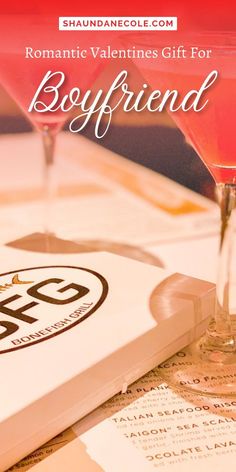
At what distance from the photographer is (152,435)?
0.50 m

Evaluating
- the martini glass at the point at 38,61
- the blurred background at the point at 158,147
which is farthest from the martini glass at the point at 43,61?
the blurred background at the point at 158,147

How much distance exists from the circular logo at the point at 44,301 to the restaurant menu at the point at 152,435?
0.08m

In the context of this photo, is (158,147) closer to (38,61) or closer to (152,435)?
(38,61)

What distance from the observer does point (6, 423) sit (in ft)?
1.46

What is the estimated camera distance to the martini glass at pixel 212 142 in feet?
1.79

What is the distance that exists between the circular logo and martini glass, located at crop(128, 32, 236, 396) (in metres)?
0.10

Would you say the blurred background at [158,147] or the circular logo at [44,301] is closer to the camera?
the circular logo at [44,301]

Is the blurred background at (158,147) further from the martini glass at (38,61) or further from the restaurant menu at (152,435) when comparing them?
the restaurant menu at (152,435)

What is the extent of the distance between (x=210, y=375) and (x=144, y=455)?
0.14m

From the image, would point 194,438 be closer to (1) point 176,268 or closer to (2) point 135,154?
(1) point 176,268

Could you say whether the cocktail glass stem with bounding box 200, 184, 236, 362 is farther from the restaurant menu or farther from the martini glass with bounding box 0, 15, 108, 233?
the martini glass with bounding box 0, 15, 108, 233

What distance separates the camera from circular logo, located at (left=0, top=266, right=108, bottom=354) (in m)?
0.56

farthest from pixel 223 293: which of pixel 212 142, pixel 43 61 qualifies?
pixel 43 61

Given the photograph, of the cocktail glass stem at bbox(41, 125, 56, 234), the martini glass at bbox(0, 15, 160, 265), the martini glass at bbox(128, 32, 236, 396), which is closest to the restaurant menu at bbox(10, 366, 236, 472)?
the martini glass at bbox(128, 32, 236, 396)
